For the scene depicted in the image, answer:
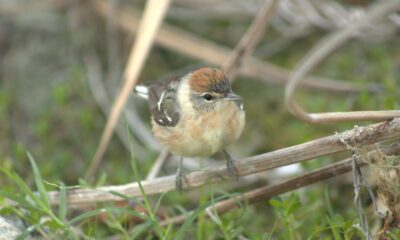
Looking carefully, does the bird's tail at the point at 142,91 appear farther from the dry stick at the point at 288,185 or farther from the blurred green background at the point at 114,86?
the dry stick at the point at 288,185

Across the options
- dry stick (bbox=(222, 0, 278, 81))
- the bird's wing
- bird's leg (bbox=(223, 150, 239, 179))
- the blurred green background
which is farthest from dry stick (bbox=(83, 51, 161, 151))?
bird's leg (bbox=(223, 150, 239, 179))

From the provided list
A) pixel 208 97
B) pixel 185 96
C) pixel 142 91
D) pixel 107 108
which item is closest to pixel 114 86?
pixel 107 108

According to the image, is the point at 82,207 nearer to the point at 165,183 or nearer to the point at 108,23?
the point at 165,183

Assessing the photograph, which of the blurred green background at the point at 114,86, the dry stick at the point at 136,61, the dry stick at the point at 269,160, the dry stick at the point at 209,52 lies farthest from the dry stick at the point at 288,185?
the dry stick at the point at 209,52

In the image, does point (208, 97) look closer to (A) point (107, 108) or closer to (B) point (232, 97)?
(B) point (232, 97)

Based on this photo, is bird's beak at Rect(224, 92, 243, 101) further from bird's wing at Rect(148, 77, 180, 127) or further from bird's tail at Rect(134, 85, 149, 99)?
bird's tail at Rect(134, 85, 149, 99)

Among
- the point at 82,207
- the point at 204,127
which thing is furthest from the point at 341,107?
the point at 82,207

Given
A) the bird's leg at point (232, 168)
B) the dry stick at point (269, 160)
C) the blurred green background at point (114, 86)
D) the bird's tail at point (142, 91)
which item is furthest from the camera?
the blurred green background at point (114, 86)
